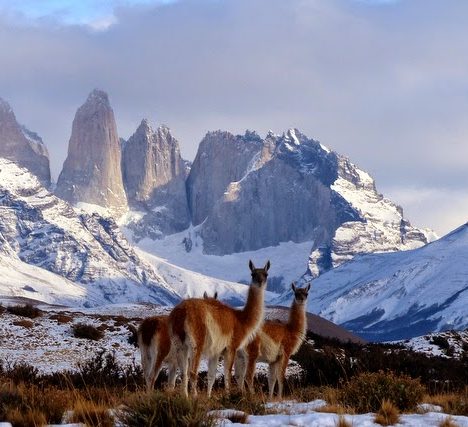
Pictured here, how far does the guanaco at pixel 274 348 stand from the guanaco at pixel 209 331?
1.44m

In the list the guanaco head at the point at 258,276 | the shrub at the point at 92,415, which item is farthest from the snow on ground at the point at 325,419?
the guanaco head at the point at 258,276

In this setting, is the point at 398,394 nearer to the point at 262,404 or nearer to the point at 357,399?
the point at 357,399

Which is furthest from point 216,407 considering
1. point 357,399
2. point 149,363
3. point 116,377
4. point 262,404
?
point 116,377

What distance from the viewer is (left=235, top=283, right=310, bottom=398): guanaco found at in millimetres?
16281

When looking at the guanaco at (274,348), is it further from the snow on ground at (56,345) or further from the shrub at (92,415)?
the snow on ground at (56,345)

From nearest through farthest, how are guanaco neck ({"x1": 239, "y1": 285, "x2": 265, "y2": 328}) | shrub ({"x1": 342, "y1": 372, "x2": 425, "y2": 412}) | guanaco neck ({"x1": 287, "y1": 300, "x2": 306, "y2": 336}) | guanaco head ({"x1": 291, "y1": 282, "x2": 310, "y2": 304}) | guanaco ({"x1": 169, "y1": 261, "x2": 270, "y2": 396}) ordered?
shrub ({"x1": 342, "y1": 372, "x2": 425, "y2": 412}), guanaco ({"x1": 169, "y1": 261, "x2": 270, "y2": 396}), guanaco neck ({"x1": 239, "y1": 285, "x2": 265, "y2": 328}), guanaco neck ({"x1": 287, "y1": 300, "x2": 306, "y2": 336}), guanaco head ({"x1": 291, "y1": 282, "x2": 310, "y2": 304})

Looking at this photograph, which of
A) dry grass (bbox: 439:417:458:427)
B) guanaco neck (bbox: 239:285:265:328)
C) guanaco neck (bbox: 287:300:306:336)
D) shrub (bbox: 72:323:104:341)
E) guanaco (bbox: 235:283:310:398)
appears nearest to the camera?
dry grass (bbox: 439:417:458:427)

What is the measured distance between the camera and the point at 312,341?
37.5m

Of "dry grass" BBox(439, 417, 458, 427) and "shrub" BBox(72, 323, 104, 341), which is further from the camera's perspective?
"shrub" BBox(72, 323, 104, 341)

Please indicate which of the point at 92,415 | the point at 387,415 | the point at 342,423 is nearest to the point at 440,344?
the point at 387,415

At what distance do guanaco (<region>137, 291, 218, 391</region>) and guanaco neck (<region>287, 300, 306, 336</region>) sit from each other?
3.06 meters

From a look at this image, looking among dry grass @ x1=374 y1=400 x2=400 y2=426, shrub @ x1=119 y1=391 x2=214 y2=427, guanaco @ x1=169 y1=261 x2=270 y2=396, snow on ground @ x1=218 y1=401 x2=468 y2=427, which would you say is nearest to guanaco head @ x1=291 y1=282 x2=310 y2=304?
guanaco @ x1=169 y1=261 x2=270 y2=396

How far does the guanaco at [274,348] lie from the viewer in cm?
1628

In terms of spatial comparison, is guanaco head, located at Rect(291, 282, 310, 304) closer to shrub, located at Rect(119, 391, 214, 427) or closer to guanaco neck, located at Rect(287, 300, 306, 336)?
guanaco neck, located at Rect(287, 300, 306, 336)
